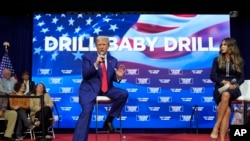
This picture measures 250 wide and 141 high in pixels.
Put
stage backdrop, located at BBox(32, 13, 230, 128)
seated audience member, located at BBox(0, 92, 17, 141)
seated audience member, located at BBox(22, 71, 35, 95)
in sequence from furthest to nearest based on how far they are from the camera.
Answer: stage backdrop, located at BBox(32, 13, 230, 128) < seated audience member, located at BBox(22, 71, 35, 95) < seated audience member, located at BBox(0, 92, 17, 141)

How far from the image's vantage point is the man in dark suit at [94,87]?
4336 mm

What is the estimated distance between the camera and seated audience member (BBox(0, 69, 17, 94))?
Result: 7812 millimetres

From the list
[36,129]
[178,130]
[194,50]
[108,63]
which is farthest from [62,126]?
[108,63]

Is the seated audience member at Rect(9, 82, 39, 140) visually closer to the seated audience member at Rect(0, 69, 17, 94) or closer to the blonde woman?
the seated audience member at Rect(0, 69, 17, 94)

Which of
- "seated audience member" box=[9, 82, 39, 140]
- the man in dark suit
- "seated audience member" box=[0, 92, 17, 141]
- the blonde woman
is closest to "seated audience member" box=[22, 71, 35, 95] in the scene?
"seated audience member" box=[9, 82, 39, 140]

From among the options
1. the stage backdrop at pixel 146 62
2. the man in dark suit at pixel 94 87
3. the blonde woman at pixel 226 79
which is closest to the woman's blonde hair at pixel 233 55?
the blonde woman at pixel 226 79

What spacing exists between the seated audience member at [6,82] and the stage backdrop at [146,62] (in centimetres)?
60

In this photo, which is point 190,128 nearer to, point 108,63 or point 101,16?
point 101,16

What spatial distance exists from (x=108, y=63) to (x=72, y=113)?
156 inches

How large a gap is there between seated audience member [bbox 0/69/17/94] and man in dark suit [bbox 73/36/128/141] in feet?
12.2

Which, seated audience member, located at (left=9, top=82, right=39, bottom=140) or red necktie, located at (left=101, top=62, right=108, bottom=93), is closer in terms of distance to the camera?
red necktie, located at (left=101, top=62, right=108, bottom=93)

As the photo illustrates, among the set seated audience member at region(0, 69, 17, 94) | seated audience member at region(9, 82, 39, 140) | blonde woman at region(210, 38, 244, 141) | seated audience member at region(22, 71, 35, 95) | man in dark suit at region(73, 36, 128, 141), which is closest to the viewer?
man in dark suit at region(73, 36, 128, 141)

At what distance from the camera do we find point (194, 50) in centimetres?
858

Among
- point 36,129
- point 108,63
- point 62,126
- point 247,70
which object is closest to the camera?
point 108,63
